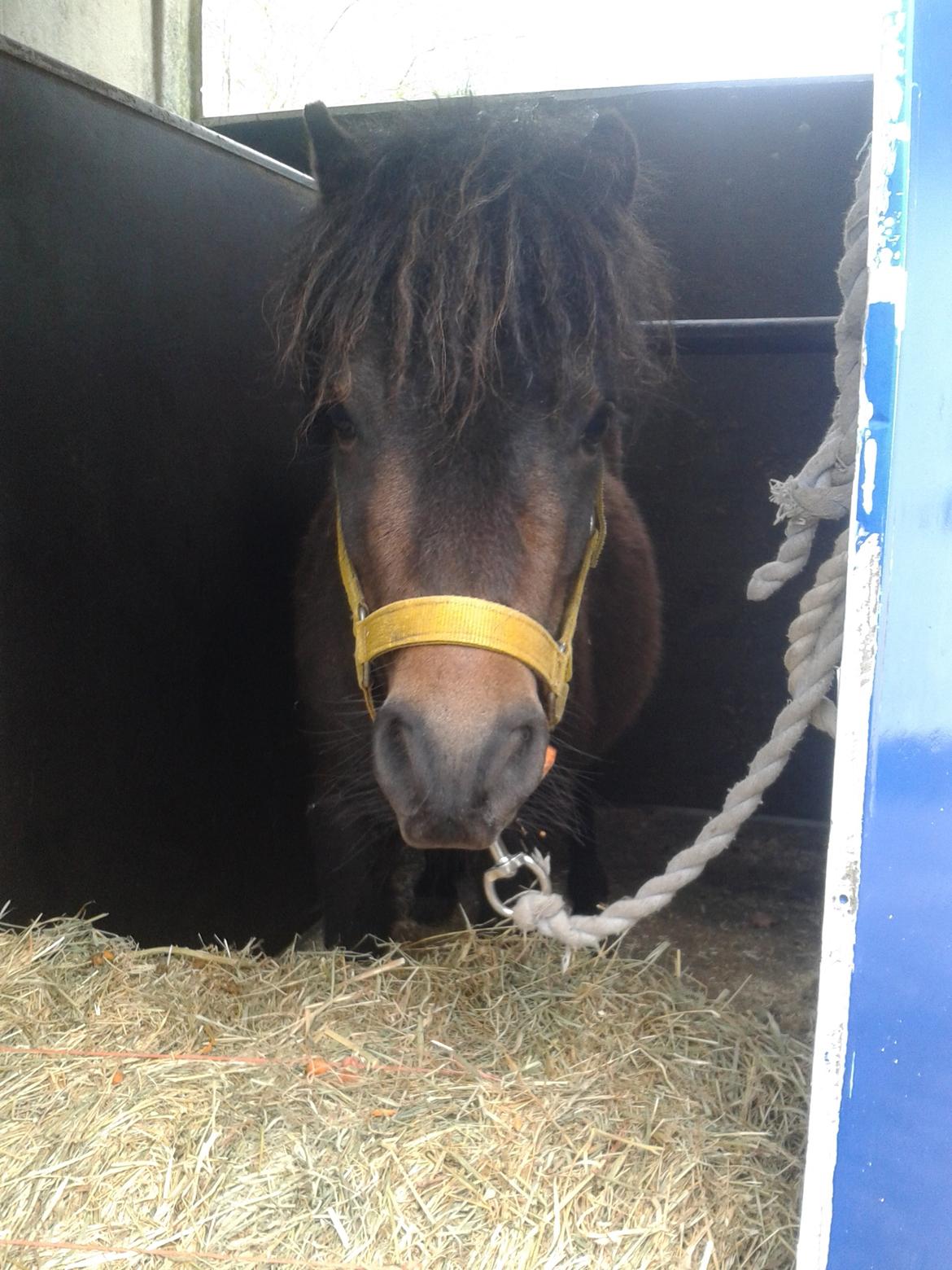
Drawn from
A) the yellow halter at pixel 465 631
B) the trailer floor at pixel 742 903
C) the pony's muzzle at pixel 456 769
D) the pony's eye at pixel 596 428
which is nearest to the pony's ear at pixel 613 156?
the pony's eye at pixel 596 428

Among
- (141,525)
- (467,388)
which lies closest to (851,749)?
(467,388)

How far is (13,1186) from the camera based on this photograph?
144 cm

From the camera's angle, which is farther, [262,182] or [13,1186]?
[262,182]

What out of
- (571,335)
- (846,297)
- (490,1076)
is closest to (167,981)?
(490,1076)

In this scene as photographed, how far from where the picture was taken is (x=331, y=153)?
1955 millimetres

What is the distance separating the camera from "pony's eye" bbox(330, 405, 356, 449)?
1.82 metres

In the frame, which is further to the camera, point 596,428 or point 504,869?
point 596,428

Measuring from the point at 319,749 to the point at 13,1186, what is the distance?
132 centimetres

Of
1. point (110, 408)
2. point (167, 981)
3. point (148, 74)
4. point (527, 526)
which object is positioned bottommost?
point (167, 981)

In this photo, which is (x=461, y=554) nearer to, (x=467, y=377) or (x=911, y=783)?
(x=467, y=377)

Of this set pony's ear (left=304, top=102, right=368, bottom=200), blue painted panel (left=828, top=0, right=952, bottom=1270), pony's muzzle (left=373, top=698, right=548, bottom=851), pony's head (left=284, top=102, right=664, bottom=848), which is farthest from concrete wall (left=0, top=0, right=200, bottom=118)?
blue painted panel (left=828, top=0, right=952, bottom=1270)

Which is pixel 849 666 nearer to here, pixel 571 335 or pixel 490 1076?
pixel 571 335

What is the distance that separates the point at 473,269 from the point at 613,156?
21.3 inches

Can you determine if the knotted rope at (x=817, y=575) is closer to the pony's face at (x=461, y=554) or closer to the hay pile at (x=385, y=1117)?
the pony's face at (x=461, y=554)
